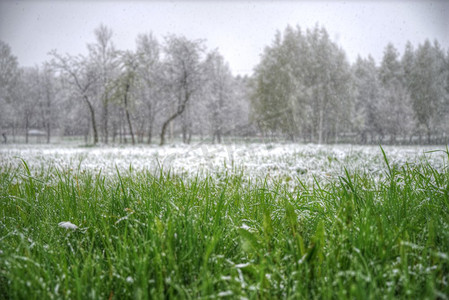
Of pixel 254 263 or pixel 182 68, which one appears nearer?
pixel 254 263

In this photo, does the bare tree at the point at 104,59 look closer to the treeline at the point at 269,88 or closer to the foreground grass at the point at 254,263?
the treeline at the point at 269,88

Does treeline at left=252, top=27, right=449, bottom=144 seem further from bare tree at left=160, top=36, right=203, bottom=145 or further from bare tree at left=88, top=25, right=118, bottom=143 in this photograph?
bare tree at left=88, top=25, right=118, bottom=143

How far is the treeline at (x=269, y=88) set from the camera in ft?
35.3

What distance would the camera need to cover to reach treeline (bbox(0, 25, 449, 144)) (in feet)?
35.3

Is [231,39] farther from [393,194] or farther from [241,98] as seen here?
[241,98]

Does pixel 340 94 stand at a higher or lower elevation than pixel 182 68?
lower

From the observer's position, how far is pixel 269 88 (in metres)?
20.6

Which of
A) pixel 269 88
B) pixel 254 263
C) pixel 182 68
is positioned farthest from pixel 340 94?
pixel 254 263

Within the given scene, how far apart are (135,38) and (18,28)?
73.1ft

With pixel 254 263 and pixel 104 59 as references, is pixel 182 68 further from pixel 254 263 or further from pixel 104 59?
pixel 254 263

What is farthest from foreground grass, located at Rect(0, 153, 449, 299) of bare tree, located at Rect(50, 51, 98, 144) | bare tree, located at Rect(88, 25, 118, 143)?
bare tree, located at Rect(50, 51, 98, 144)

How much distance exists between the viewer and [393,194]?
66.0 inches

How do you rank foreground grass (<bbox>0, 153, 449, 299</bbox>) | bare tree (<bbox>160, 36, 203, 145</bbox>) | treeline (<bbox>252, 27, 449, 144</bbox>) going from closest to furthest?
foreground grass (<bbox>0, 153, 449, 299</bbox>) → treeline (<bbox>252, 27, 449, 144</bbox>) → bare tree (<bbox>160, 36, 203, 145</bbox>)

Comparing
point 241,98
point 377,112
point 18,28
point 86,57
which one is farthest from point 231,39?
point 241,98
